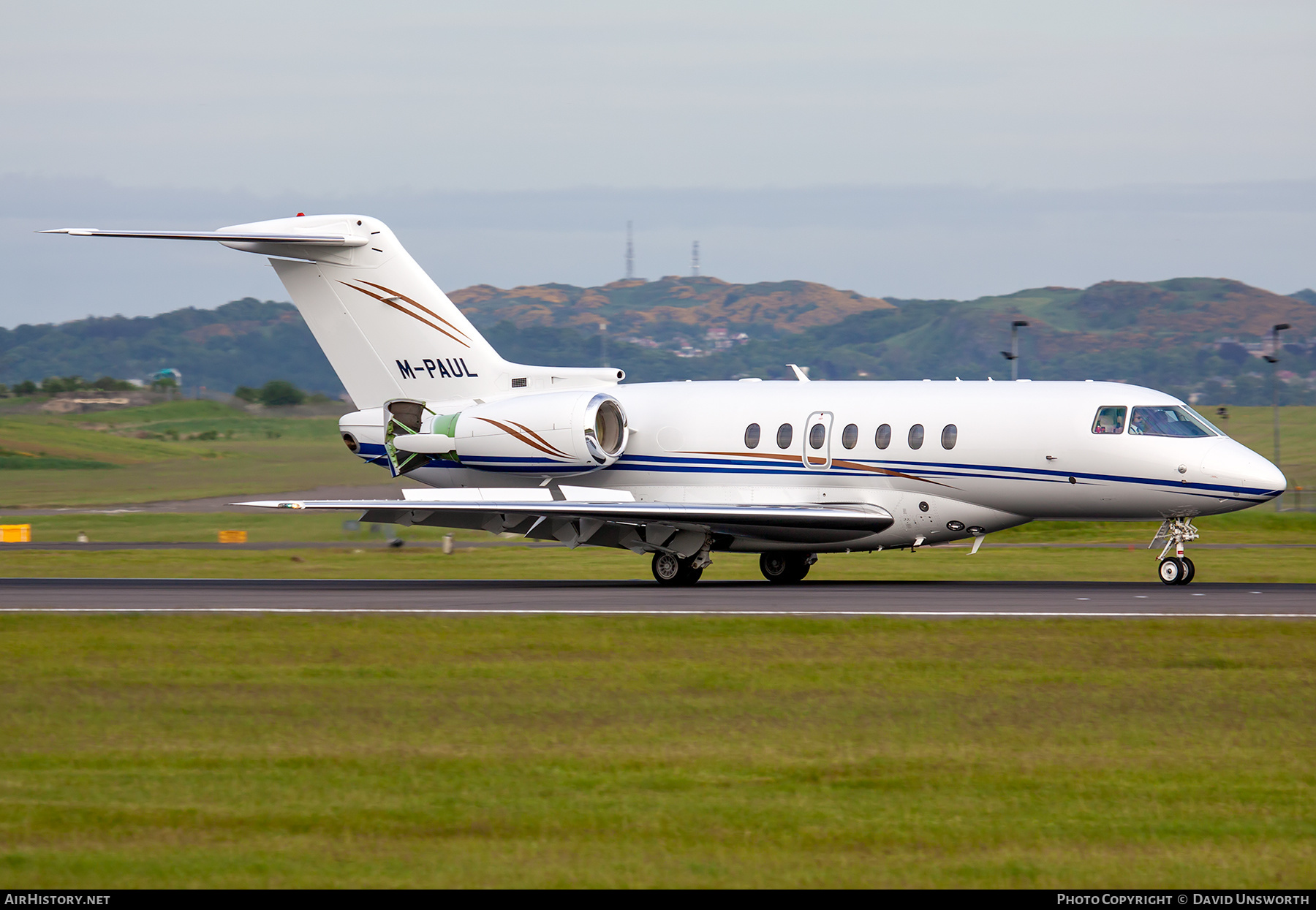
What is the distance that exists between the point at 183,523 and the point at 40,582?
21.5m

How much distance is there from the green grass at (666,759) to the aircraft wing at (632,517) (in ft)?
24.8

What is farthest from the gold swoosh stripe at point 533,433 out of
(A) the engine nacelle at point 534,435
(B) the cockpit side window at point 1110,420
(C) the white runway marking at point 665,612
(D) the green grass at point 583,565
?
(B) the cockpit side window at point 1110,420

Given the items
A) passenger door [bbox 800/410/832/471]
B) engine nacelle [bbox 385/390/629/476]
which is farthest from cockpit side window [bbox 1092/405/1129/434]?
engine nacelle [bbox 385/390/629/476]

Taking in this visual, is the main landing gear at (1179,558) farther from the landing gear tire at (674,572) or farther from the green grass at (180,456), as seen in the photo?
the green grass at (180,456)

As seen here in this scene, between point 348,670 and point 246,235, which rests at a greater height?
point 246,235

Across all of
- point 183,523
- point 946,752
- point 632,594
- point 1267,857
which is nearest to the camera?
point 1267,857

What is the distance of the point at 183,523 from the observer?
50031mm

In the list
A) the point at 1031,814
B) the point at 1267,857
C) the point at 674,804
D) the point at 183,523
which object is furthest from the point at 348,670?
the point at 183,523

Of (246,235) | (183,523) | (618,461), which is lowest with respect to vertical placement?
(183,523)

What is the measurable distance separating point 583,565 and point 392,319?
827 cm

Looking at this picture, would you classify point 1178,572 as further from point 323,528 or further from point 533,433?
point 323,528

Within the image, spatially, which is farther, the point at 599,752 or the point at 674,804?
the point at 599,752

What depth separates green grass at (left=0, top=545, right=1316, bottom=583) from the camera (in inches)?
1241

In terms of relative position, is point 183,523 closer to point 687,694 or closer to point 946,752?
point 687,694
